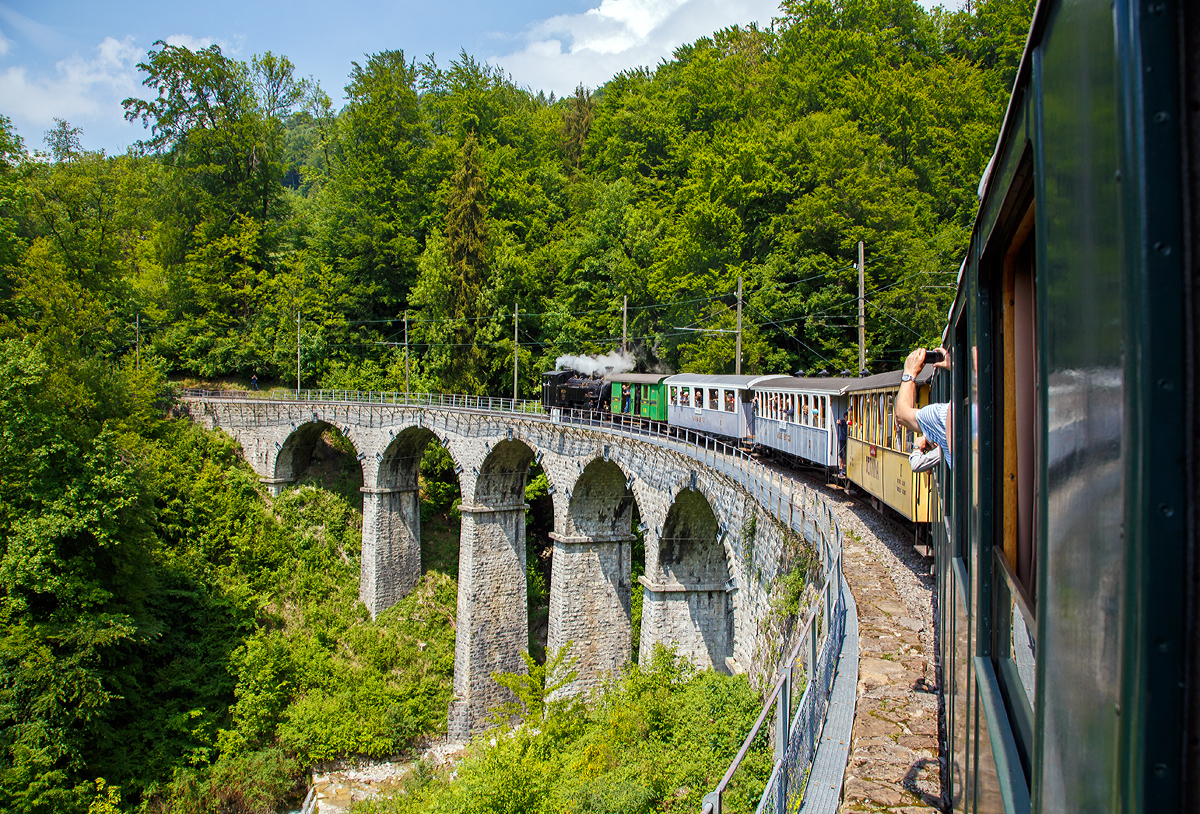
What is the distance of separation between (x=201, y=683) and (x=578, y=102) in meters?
44.7

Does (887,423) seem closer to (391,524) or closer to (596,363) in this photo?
(596,363)

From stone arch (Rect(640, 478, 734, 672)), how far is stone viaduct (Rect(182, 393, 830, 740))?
36 millimetres

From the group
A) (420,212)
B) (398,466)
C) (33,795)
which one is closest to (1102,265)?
(33,795)

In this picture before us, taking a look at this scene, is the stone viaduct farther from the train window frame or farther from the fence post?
the train window frame

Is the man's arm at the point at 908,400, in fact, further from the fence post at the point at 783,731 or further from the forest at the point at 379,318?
the forest at the point at 379,318

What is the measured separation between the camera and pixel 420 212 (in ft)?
158

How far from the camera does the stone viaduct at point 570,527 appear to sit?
14336 millimetres

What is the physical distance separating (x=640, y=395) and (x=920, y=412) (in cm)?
2298

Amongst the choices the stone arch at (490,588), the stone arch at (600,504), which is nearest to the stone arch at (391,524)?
the stone arch at (490,588)

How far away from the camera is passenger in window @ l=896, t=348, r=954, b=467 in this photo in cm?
491

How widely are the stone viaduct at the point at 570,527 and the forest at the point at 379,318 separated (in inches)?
67.6

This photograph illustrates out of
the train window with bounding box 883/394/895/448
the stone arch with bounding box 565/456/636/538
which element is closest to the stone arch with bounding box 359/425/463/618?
the stone arch with bounding box 565/456/636/538

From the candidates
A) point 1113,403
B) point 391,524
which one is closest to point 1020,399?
point 1113,403

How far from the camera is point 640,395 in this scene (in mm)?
28281
